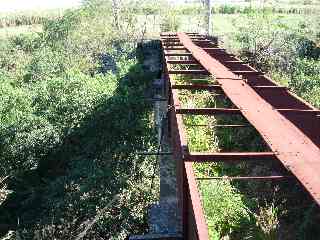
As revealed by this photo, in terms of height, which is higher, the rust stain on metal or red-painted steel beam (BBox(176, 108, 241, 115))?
red-painted steel beam (BBox(176, 108, 241, 115))

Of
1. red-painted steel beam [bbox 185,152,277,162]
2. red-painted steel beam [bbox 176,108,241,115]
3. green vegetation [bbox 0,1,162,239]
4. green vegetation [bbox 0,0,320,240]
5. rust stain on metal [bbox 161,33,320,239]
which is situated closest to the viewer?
rust stain on metal [bbox 161,33,320,239]

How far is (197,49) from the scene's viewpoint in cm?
1352

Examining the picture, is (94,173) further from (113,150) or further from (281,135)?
(281,135)

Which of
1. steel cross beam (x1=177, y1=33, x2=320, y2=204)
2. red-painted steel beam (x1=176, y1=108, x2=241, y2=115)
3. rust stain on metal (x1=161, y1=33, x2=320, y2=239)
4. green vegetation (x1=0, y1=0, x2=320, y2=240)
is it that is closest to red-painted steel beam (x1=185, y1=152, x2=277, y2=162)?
rust stain on metal (x1=161, y1=33, x2=320, y2=239)

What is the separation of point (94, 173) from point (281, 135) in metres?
12.4

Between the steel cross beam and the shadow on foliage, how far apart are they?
8084mm

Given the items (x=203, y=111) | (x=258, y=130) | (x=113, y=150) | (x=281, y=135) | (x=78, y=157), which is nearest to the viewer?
(x=281, y=135)

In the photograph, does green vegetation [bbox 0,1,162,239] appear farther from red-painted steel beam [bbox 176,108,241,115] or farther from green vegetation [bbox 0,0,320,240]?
red-painted steel beam [bbox 176,108,241,115]

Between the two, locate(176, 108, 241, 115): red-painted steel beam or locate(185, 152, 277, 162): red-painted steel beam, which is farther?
locate(176, 108, 241, 115): red-painted steel beam

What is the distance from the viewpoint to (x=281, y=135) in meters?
5.25

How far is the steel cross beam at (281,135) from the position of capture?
164 inches

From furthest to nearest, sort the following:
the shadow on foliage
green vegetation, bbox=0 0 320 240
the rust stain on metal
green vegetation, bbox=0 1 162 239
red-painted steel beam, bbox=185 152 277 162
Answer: the shadow on foliage, green vegetation, bbox=0 1 162 239, green vegetation, bbox=0 0 320 240, red-painted steel beam, bbox=185 152 277 162, the rust stain on metal

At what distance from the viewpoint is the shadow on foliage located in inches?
608

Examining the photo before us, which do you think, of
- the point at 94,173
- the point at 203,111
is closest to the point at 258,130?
the point at 203,111
